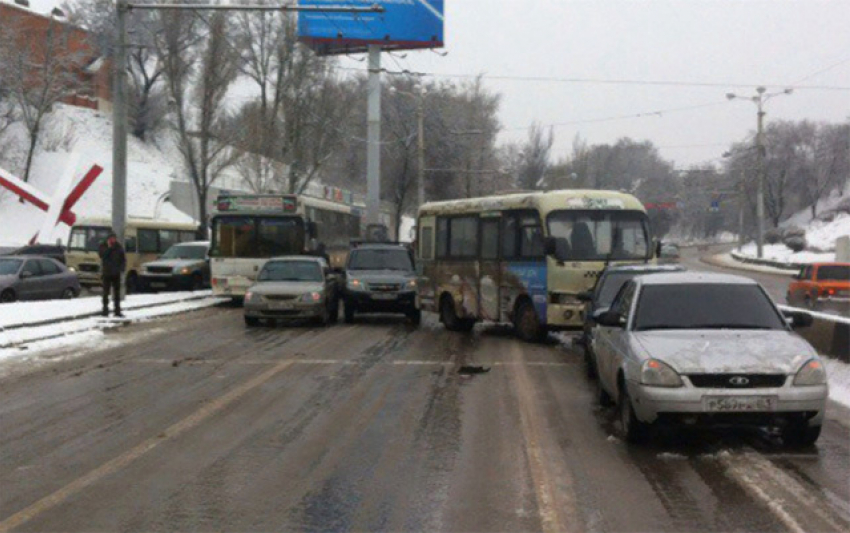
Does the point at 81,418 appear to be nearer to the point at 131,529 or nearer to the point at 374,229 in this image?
the point at 131,529

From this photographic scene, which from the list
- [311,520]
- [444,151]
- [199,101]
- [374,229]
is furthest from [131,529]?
[444,151]

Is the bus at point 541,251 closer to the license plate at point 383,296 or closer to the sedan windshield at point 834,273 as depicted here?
the license plate at point 383,296

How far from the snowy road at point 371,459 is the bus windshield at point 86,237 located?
23787 millimetres

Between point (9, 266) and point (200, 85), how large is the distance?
15952 millimetres

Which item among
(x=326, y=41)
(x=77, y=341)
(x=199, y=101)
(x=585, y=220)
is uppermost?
(x=326, y=41)

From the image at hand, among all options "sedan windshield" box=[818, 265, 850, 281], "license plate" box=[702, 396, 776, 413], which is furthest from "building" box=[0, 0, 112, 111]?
"license plate" box=[702, 396, 776, 413]

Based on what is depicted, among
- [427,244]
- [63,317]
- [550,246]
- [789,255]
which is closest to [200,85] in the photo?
[63,317]

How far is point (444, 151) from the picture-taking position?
2709 inches

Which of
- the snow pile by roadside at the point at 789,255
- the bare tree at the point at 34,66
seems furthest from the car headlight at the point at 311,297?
the snow pile by roadside at the point at 789,255

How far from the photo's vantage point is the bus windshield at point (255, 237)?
93.5 feet

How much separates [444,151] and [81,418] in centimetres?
5947

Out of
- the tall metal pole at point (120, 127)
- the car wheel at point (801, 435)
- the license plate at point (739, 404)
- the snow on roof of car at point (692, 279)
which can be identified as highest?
the tall metal pole at point (120, 127)

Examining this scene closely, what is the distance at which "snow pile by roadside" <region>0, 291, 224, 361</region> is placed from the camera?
58.9 ft

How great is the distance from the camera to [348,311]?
23547 millimetres
